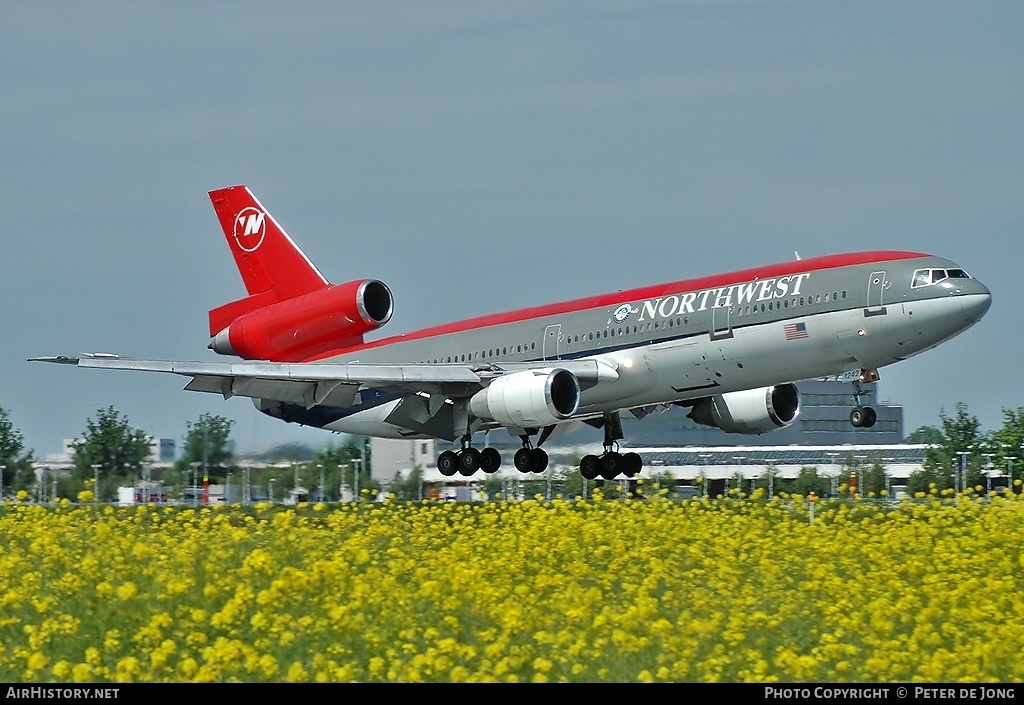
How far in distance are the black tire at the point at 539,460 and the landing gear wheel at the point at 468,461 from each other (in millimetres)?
2205

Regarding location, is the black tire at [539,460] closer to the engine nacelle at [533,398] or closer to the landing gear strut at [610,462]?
the landing gear strut at [610,462]

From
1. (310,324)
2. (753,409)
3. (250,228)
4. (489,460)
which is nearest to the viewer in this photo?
(753,409)

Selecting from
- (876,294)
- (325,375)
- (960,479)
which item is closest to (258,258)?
(325,375)

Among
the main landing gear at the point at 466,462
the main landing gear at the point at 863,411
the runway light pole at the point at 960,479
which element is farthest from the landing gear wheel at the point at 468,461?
the runway light pole at the point at 960,479

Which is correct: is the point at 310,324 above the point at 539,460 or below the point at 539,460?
above

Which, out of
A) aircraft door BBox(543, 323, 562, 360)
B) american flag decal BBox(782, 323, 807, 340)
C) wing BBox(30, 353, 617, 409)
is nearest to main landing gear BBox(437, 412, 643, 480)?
wing BBox(30, 353, 617, 409)

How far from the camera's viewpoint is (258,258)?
52.2m

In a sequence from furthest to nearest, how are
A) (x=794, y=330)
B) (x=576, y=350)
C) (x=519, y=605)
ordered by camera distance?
(x=576, y=350) → (x=794, y=330) → (x=519, y=605)

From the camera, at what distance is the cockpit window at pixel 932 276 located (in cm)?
3516

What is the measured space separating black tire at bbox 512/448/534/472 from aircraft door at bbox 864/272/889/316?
14.0 meters

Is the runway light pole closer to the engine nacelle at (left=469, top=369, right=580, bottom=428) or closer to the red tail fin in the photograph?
the engine nacelle at (left=469, top=369, right=580, bottom=428)

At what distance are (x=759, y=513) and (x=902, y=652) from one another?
625 inches

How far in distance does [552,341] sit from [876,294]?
33.4ft

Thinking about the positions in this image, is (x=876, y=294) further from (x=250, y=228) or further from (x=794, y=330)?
(x=250, y=228)
